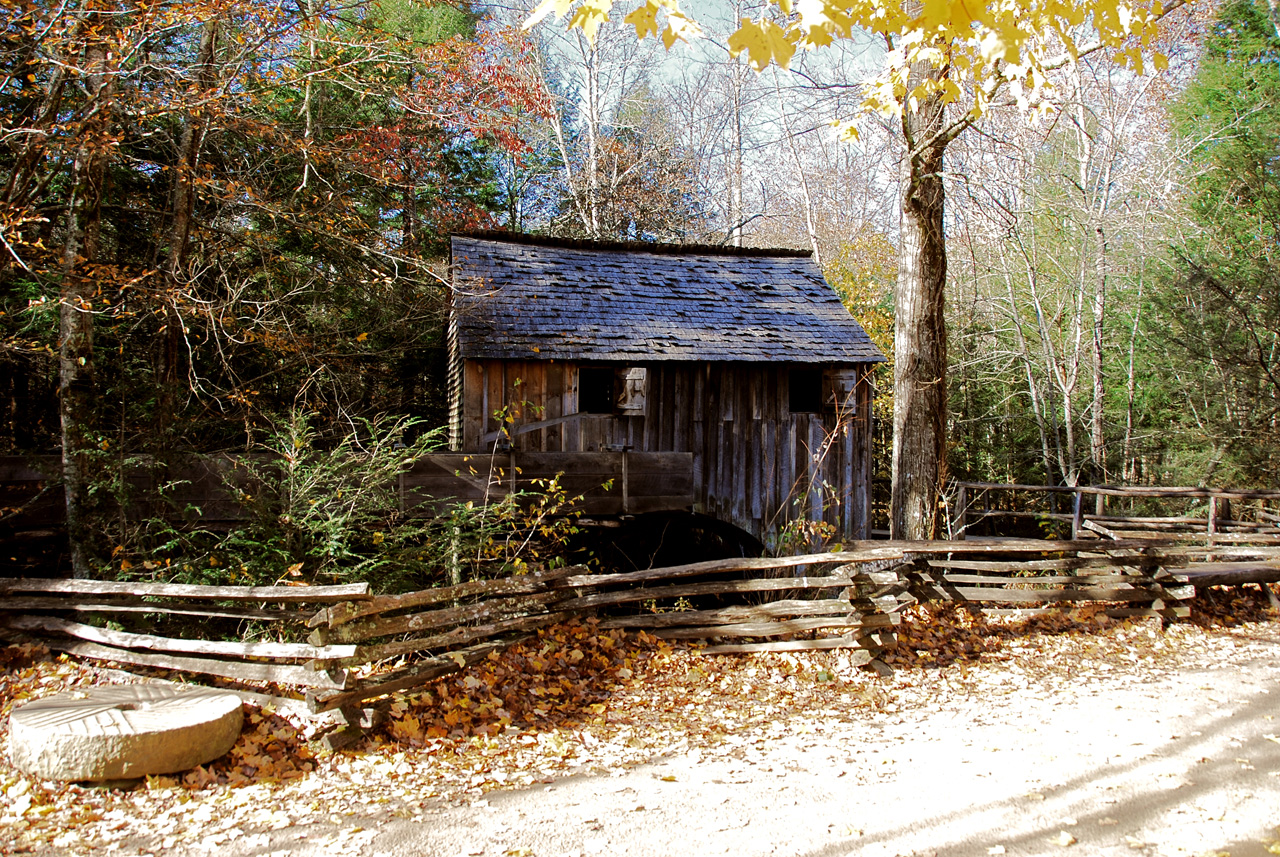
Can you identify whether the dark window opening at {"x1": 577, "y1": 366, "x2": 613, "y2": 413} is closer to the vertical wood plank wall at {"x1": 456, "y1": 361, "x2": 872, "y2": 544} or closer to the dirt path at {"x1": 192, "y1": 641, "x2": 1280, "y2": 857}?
the vertical wood plank wall at {"x1": 456, "y1": 361, "x2": 872, "y2": 544}

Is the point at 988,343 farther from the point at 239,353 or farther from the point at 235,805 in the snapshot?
the point at 235,805

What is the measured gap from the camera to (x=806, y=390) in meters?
11.9

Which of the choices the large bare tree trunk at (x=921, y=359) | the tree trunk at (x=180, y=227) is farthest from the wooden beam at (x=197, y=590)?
the large bare tree trunk at (x=921, y=359)

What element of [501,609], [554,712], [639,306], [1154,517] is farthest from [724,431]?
[1154,517]

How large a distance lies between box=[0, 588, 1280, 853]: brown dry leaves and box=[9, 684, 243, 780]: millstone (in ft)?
0.35

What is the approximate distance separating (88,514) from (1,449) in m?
3.20

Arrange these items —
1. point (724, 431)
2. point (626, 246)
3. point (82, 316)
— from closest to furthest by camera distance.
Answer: point (82, 316), point (724, 431), point (626, 246)

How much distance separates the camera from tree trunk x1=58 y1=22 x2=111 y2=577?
6656 millimetres

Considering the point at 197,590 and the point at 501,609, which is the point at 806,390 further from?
the point at 197,590

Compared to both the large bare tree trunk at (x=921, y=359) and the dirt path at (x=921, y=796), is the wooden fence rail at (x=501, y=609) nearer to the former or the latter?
the large bare tree trunk at (x=921, y=359)

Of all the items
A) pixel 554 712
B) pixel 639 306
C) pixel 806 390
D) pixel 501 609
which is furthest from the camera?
pixel 806 390

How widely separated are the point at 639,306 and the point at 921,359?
15.1ft

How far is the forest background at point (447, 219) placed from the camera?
6.90 m

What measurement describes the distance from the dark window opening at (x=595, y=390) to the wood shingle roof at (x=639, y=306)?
2.48ft
